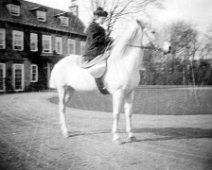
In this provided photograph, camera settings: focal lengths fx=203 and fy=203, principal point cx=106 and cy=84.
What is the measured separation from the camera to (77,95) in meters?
2.46

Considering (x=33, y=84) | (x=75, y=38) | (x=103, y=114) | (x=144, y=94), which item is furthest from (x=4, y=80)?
(x=103, y=114)

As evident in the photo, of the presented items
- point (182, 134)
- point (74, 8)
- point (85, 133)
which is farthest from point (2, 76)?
point (182, 134)

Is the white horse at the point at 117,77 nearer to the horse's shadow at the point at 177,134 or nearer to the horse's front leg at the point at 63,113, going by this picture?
the horse's front leg at the point at 63,113

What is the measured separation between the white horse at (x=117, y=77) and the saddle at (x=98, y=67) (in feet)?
0.15

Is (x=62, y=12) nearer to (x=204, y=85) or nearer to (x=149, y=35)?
(x=149, y=35)

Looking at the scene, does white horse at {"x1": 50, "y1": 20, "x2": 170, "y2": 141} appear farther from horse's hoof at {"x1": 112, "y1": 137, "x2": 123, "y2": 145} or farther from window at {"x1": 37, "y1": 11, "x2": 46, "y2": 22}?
window at {"x1": 37, "y1": 11, "x2": 46, "y2": 22}

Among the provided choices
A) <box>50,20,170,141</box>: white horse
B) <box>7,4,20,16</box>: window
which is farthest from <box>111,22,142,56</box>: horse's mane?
<box>7,4,20,16</box>: window

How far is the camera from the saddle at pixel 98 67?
6.55 feet

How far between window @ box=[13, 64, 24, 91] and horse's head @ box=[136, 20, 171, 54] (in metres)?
0.85

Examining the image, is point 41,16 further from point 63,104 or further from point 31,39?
point 63,104

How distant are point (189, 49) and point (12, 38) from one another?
1.14 m

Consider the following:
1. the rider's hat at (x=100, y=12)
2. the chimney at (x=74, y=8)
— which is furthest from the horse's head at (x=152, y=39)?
the chimney at (x=74, y=8)

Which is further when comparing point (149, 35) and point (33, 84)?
point (149, 35)

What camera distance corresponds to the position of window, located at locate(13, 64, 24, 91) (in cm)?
130
